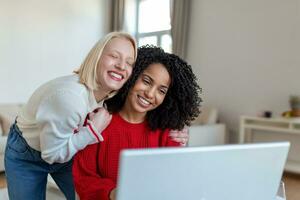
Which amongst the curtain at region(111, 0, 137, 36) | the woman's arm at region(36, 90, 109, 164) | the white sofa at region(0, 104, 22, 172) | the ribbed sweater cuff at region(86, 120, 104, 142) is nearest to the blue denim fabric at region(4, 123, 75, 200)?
the woman's arm at region(36, 90, 109, 164)

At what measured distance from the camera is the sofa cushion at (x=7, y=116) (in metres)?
3.89

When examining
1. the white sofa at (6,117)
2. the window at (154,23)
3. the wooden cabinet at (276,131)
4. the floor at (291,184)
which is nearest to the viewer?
the floor at (291,184)

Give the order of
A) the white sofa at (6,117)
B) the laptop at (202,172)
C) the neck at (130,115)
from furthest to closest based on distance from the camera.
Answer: the white sofa at (6,117)
the neck at (130,115)
the laptop at (202,172)

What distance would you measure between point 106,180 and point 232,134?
384 centimetres

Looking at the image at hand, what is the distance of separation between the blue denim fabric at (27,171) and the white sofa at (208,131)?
8.37 feet

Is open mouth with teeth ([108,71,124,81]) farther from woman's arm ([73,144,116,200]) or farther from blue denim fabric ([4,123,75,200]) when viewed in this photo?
blue denim fabric ([4,123,75,200])

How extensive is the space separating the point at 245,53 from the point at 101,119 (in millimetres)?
3646

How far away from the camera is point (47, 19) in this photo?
5230 mm

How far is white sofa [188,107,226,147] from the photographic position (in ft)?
13.0

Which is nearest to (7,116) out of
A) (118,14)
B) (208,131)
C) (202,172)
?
(208,131)

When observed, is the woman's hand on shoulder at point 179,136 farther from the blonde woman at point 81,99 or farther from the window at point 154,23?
the window at point 154,23

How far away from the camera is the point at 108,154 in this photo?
109 centimetres

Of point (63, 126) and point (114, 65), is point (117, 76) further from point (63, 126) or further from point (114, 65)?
point (63, 126)

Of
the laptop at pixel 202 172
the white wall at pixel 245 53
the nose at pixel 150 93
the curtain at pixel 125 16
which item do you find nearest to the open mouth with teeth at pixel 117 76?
the nose at pixel 150 93
